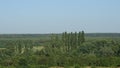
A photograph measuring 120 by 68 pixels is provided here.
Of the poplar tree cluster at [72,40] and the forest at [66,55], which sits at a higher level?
the poplar tree cluster at [72,40]

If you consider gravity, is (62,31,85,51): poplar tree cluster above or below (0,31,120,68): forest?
above

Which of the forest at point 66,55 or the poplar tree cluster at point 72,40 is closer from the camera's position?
the forest at point 66,55

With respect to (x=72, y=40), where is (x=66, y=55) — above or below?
below

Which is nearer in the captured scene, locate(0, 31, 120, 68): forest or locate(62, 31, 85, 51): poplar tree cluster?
locate(0, 31, 120, 68): forest

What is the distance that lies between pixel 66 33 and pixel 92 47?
7.84m

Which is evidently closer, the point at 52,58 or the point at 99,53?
the point at 52,58

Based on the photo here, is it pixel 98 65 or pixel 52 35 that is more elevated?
pixel 52 35

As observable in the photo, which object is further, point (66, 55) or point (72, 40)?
point (72, 40)

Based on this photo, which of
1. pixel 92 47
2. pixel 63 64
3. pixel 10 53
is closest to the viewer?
pixel 63 64

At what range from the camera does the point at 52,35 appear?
83.4m

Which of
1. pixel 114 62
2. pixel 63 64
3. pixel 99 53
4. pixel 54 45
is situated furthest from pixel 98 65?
pixel 54 45

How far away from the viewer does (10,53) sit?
73.6 m

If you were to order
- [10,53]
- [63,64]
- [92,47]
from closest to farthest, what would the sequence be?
[63,64]
[10,53]
[92,47]

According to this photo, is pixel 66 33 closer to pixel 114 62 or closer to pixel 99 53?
pixel 99 53
